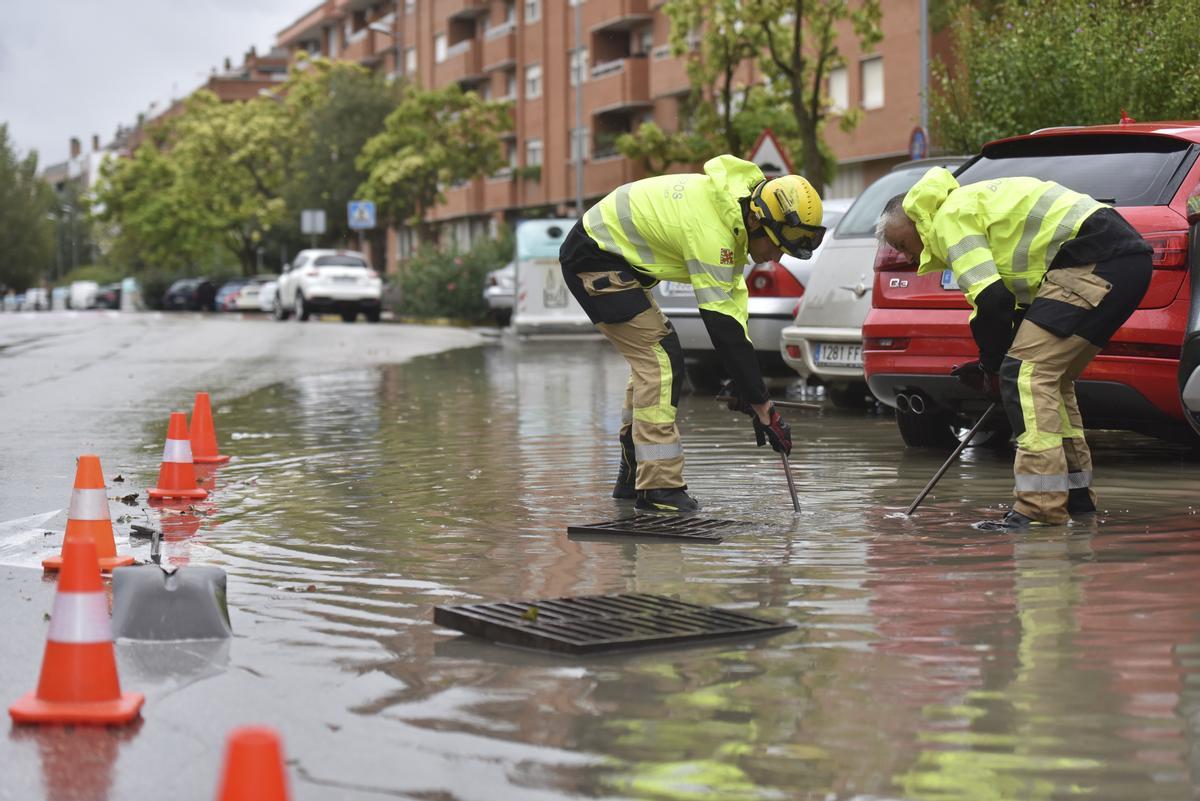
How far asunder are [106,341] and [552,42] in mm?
33219

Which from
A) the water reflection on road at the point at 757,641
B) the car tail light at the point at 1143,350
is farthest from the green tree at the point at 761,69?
the car tail light at the point at 1143,350

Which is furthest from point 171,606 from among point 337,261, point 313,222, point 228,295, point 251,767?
point 228,295

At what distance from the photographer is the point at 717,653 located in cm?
519

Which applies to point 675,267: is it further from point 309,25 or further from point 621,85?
point 309,25

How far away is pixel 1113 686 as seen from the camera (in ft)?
15.5

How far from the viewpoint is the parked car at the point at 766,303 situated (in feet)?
46.7

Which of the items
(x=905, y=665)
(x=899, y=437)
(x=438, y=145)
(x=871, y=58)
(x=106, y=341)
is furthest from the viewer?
(x=438, y=145)

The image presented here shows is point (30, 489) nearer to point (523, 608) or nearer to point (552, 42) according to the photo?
point (523, 608)

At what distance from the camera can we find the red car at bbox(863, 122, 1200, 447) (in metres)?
8.41

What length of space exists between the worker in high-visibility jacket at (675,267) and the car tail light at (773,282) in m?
5.93

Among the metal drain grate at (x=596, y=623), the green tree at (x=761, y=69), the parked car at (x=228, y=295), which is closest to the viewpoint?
the metal drain grate at (x=596, y=623)

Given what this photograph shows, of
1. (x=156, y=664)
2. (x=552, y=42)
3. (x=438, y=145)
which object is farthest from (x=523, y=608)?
(x=552, y=42)

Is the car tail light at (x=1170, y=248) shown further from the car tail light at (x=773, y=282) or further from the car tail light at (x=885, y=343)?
the car tail light at (x=773, y=282)

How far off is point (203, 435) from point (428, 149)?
46.3 meters
